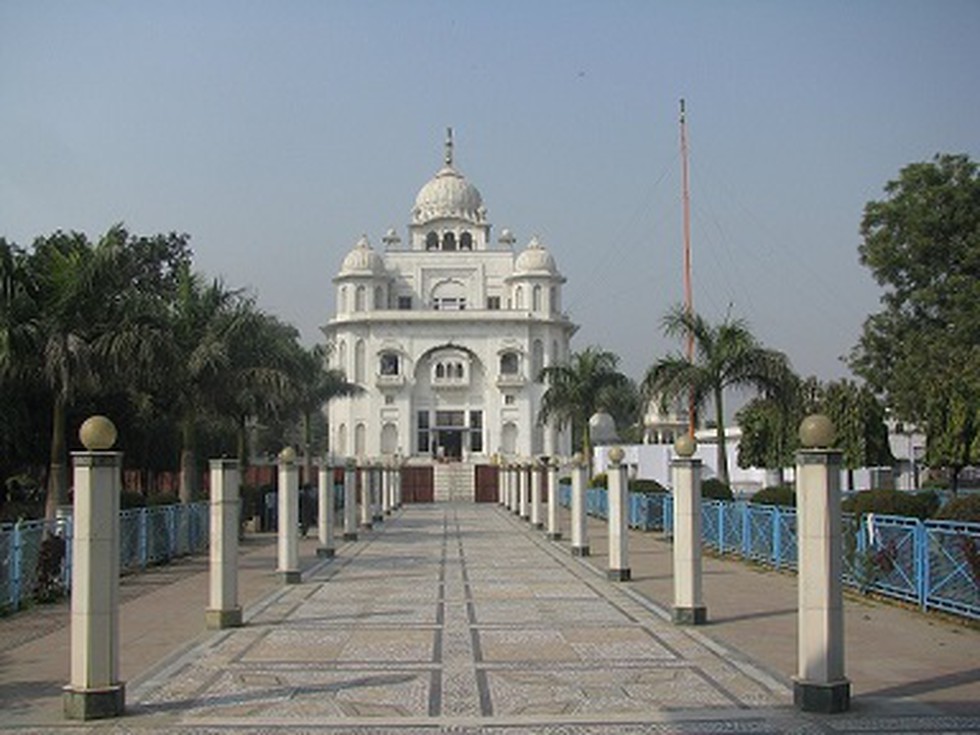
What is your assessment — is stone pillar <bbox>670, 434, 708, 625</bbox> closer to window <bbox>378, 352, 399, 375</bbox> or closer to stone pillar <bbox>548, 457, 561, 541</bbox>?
stone pillar <bbox>548, 457, 561, 541</bbox>

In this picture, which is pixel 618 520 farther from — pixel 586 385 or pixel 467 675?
pixel 586 385

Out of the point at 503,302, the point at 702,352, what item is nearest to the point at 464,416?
the point at 503,302

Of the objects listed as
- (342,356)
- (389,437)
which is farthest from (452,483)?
(342,356)

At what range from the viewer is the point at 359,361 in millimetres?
79438

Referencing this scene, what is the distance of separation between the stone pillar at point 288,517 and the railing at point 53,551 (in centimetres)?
245

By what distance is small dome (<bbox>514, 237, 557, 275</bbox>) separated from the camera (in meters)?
80.5

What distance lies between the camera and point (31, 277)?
812 inches

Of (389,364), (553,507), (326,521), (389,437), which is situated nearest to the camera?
(326,521)

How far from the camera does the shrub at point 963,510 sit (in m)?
13.6

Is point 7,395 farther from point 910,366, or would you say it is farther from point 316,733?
point 910,366

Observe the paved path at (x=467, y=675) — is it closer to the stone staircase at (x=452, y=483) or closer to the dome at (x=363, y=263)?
the stone staircase at (x=452, y=483)

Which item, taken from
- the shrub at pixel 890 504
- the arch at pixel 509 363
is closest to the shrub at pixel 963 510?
the shrub at pixel 890 504

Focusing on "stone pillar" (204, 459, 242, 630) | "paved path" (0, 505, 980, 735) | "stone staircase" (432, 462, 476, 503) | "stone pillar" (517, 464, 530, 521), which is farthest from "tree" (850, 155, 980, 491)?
"stone staircase" (432, 462, 476, 503)

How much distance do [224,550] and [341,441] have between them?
66.4m
